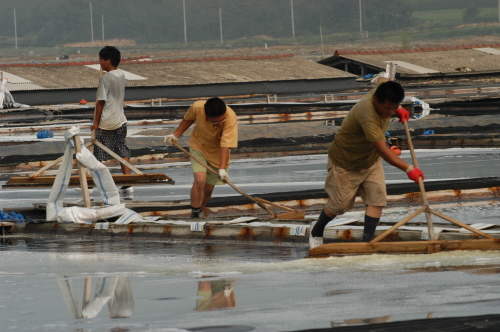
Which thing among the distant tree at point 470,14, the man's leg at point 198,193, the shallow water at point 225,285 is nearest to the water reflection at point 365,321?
the shallow water at point 225,285

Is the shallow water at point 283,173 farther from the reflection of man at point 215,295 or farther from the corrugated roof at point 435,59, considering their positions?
the corrugated roof at point 435,59

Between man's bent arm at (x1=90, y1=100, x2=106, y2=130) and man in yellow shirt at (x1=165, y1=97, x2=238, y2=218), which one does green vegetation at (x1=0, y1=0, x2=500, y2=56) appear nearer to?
man's bent arm at (x1=90, y1=100, x2=106, y2=130)

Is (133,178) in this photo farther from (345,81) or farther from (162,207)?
(345,81)

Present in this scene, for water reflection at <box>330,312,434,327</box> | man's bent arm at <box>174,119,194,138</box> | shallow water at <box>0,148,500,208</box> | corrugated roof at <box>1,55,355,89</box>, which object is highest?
corrugated roof at <box>1,55,355,89</box>

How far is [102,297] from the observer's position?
6.37 meters

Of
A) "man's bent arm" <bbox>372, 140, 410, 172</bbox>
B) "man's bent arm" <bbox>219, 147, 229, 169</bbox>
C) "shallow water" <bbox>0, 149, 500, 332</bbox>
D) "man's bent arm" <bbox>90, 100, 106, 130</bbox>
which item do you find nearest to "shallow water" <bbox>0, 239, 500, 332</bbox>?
"shallow water" <bbox>0, 149, 500, 332</bbox>

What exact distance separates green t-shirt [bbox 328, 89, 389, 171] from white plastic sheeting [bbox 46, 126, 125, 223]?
2.91m

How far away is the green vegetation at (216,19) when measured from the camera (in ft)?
480

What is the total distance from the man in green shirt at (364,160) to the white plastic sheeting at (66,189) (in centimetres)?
263

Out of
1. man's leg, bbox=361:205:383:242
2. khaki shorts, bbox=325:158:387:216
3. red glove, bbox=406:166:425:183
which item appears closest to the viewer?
red glove, bbox=406:166:425:183

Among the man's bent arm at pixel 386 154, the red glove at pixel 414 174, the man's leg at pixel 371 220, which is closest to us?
the man's bent arm at pixel 386 154

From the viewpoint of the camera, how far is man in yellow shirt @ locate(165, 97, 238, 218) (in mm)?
9117

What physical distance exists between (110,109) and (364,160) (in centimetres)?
490

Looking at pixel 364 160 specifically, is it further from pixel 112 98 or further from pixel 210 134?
pixel 112 98
